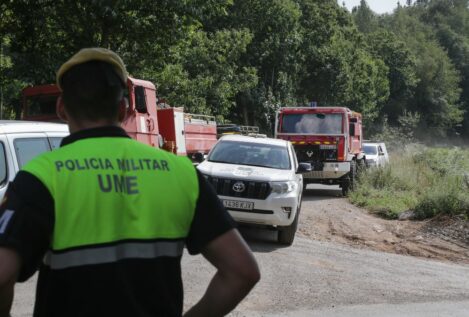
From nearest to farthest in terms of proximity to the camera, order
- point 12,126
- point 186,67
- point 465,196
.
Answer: point 12,126 → point 465,196 → point 186,67

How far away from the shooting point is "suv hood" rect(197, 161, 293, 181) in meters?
9.19

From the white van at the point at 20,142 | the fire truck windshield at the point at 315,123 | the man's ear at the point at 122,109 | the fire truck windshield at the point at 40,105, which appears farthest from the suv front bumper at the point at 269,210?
the fire truck windshield at the point at 315,123

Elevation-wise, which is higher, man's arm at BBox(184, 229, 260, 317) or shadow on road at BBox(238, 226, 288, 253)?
man's arm at BBox(184, 229, 260, 317)

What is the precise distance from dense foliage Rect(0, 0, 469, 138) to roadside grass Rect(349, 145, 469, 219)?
642 cm

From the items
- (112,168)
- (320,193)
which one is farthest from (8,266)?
(320,193)

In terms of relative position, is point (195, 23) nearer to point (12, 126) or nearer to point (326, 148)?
point (326, 148)

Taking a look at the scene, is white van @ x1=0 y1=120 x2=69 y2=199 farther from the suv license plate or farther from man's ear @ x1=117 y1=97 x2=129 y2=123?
man's ear @ x1=117 y1=97 x2=129 y2=123

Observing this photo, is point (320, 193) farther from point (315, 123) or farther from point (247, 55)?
point (247, 55)

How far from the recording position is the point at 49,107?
12.1 m

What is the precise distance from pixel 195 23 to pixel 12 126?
8605 millimetres

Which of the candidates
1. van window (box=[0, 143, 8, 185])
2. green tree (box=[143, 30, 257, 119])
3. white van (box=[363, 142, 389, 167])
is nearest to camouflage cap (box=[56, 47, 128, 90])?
van window (box=[0, 143, 8, 185])

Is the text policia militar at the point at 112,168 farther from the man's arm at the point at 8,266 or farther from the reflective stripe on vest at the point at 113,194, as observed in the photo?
the man's arm at the point at 8,266

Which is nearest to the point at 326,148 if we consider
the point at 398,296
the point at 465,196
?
the point at 465,196

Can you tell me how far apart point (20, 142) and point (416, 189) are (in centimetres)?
1447
